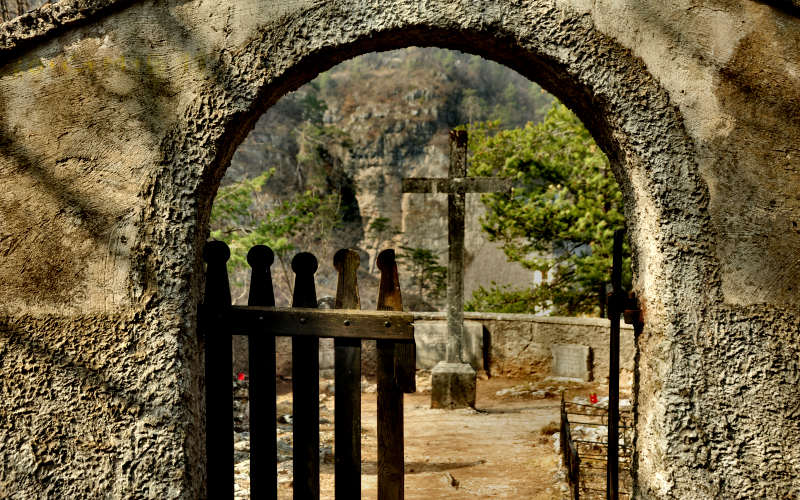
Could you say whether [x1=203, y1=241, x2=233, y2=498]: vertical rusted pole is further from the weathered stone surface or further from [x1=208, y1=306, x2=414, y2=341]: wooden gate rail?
the weathered stone surface

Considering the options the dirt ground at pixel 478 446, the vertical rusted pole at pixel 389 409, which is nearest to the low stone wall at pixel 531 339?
the dirt ground at pixel 478 446

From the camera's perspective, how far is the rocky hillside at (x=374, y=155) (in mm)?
23375

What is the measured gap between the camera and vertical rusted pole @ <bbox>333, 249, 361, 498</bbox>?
216cm

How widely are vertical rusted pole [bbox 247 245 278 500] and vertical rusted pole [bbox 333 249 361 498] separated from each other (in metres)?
0.24

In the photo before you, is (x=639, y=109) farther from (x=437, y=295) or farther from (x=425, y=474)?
(x=437, y=295)

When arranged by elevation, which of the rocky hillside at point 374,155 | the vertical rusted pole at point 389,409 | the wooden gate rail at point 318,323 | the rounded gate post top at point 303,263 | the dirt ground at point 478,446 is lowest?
the dirt ground at point 478,446

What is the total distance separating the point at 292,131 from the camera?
81.3 ft

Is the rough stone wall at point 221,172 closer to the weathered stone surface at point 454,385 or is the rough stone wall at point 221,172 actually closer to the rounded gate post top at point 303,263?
the rounded gate post top at point 303,263

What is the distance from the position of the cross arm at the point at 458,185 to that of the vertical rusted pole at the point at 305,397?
16.4 ft

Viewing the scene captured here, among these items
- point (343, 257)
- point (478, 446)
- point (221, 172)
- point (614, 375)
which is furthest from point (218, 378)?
point (478, 446)

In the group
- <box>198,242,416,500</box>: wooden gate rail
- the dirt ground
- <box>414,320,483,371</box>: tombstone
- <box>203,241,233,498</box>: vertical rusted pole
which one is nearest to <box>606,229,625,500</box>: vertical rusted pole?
<box>198,242,416,500</box>: wooden gate rail

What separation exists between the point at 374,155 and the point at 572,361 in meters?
17.9

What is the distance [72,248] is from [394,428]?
1243mm

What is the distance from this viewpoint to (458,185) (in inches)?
283
